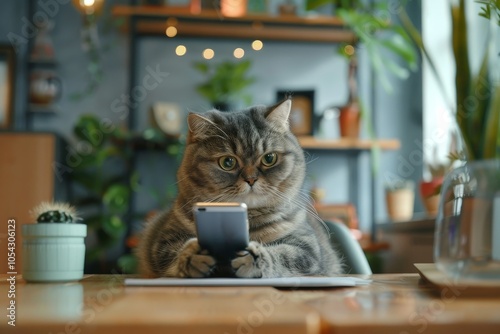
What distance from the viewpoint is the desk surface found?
1.43 ft

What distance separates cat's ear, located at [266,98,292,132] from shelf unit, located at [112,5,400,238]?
1.86 metres

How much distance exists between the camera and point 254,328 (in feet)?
1.43

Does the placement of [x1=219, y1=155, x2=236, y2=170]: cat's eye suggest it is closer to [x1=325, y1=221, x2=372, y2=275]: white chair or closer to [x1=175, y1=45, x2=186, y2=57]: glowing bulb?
[x1=325, y1=221, x2=372, y2=275]: white chair

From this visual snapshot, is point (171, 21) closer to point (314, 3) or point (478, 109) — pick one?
point (314, 3)

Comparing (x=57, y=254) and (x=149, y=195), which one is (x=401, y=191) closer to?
(x=149, y=195)

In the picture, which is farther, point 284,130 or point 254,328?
point 284,130

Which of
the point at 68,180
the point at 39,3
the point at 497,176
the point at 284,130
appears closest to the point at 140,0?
the point at 39,3

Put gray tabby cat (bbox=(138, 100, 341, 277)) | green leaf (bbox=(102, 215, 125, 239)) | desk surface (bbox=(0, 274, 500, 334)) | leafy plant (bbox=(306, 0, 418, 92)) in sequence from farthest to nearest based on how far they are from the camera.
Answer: green leaf (bbox=(102, 215, 125, 239)), leafy plant (bbox=(306, 0, 418, 92)), gray tabby cat (bbox=(138, 100, 341, 277)), desk surface (bbox=(0, 274, 500, 334))

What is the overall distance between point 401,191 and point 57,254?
2.43 metres

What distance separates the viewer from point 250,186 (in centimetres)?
104

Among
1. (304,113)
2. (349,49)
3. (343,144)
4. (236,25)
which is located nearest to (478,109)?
(343,144)

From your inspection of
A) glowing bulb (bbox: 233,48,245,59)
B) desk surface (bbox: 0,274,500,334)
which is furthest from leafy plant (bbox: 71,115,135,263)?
desk surface (bbox: 0,274,500,334)

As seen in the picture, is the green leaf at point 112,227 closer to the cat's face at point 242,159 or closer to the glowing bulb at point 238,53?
the glowing bulb at point 238,53

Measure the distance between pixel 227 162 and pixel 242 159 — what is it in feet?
0.09
